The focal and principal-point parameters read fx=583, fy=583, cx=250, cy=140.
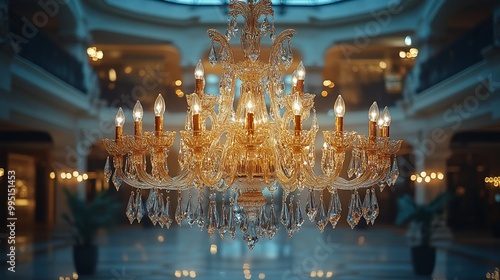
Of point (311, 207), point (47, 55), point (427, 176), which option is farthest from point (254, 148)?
point (427, 176)

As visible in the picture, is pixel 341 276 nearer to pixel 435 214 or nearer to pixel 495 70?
pixel 435 214

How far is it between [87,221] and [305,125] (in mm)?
2553

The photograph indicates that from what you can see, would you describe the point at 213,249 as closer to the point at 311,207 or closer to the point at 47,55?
the point at 47,55

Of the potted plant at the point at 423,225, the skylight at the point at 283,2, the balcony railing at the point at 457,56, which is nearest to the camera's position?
the balcony railing at the point at 457,56

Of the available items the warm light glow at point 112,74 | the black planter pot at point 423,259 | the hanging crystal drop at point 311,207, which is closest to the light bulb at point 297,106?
the hanging crystal drop at point 311,207

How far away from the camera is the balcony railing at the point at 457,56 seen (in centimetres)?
584

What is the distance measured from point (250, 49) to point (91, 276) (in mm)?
4082

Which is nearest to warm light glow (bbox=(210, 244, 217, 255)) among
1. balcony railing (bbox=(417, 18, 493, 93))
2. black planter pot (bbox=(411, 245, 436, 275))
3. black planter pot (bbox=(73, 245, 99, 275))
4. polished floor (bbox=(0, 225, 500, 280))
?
polished floor (bbox=(0, 225, 500, 280))

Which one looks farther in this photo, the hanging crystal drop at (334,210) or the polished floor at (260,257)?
the polished floor at (260,257)

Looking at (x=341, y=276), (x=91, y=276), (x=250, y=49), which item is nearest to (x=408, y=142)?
(x=341, y=276)

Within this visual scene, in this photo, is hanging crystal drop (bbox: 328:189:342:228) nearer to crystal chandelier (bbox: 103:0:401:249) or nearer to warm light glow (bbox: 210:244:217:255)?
crystal chandelier (bbox: 103:0:401:249)

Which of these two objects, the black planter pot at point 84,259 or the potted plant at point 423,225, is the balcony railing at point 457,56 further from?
the black planter pot at point 84,259

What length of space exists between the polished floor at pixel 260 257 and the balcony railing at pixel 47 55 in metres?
1.66

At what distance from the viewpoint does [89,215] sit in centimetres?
618
